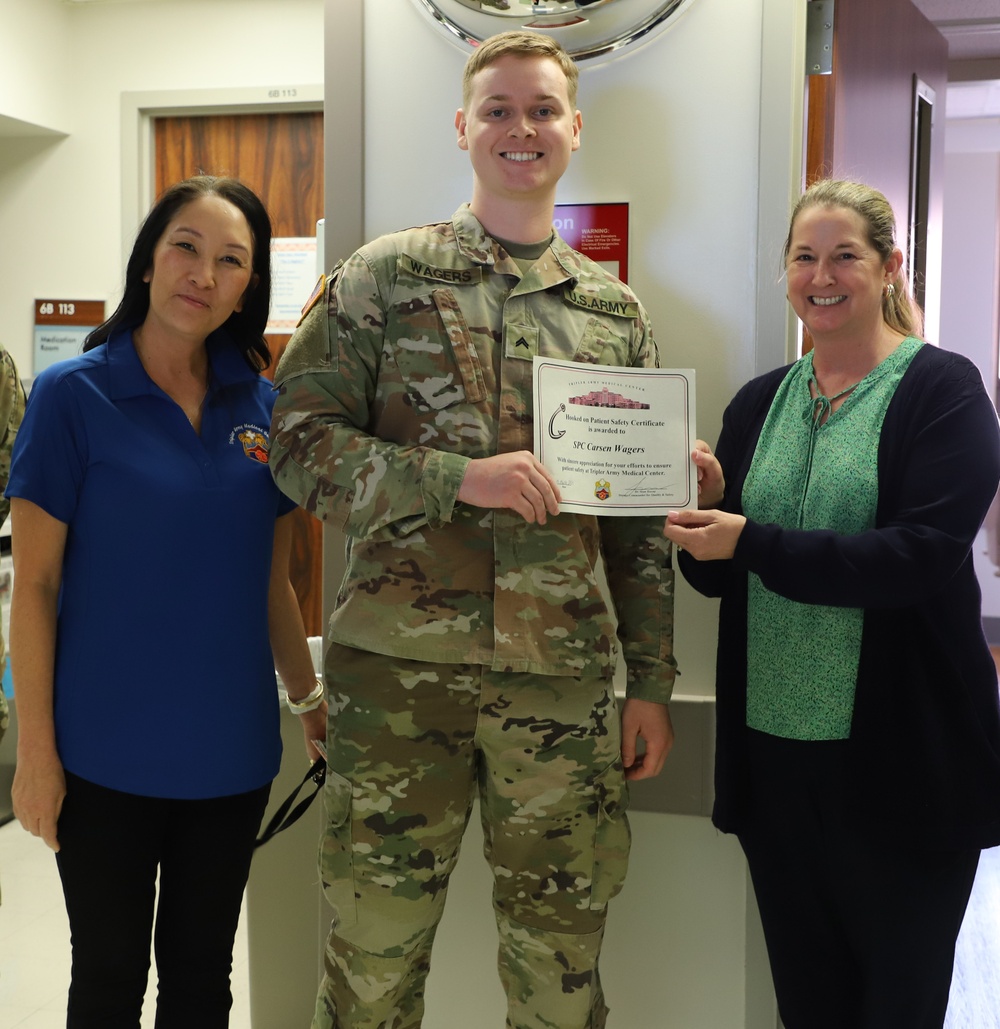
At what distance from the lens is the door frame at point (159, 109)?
11.4ft

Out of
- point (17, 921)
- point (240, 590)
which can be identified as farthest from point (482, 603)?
point (17, 921)

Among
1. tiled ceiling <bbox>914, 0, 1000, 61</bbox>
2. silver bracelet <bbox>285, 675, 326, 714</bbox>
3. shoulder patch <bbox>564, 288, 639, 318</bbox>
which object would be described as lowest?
silver bracelet <bbox>285, 675, 326, 714</bbox>

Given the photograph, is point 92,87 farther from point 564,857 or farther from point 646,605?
point 564,857

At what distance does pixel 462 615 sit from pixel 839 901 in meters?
0.68

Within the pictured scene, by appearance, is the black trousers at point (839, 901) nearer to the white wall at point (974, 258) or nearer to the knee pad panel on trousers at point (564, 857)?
the knee pad panel on trousers at point (564, 857)

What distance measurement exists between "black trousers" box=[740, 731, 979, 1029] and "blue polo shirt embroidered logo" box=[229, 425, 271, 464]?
2.75ft

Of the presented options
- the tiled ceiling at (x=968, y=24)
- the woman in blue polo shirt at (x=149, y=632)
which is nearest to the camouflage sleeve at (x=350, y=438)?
the woman in blue polo shirt at (x=149, y=632)

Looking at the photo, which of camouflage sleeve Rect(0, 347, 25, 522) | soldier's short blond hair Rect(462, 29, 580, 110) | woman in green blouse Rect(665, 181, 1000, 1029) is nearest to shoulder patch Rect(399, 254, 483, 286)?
soldier's short blond hair Rect(462, 29, 580, 110)

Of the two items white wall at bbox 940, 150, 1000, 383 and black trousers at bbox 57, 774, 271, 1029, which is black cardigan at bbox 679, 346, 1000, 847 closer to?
black trousers at bbox 57, 774, 271, 1029

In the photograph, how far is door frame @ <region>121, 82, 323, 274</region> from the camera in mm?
3469

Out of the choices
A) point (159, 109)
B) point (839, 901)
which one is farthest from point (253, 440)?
point (159, 109)

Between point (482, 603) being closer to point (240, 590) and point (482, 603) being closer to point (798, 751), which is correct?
point (240, 590)

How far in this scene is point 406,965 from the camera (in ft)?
4.90

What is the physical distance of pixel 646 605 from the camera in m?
1.57
